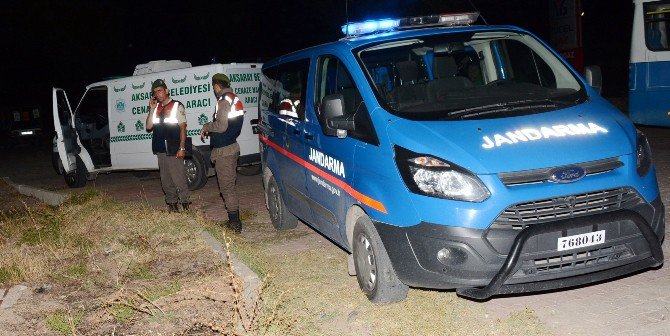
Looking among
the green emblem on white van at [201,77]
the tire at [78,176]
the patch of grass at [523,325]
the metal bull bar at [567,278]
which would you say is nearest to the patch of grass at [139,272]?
the metal bull bar at [567,278]

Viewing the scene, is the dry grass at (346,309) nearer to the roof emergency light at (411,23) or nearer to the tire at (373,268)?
the tire at (373,268)

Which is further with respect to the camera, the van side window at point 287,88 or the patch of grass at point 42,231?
the patch of grass at point 42,231

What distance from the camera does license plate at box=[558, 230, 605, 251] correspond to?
389cm

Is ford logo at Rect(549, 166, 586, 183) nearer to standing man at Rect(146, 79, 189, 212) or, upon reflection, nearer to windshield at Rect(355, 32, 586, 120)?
windshield at Rect(355, 32, 586, 120)

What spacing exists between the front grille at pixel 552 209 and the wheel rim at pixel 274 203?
3.76 metres

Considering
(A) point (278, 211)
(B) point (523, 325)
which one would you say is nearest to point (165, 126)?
(A) point (278, 211)

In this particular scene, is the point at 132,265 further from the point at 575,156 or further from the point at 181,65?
the point at 181,65

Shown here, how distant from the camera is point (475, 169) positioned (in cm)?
395

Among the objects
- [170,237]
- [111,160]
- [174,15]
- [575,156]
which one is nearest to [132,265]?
[170,237]

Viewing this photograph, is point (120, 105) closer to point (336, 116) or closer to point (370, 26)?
point (370, 26)

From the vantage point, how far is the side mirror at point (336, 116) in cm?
480

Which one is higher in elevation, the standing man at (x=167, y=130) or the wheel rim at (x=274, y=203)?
the standing man at (x=167, y=130)

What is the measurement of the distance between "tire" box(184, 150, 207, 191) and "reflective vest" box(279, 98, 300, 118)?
13.6ft

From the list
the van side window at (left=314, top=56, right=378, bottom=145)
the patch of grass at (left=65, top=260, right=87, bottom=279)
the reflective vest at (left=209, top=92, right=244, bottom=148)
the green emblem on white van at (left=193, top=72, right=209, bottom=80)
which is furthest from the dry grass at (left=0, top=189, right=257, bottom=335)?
the green emblem on white van at (left=193, top=72, right=209, bottom=80)
